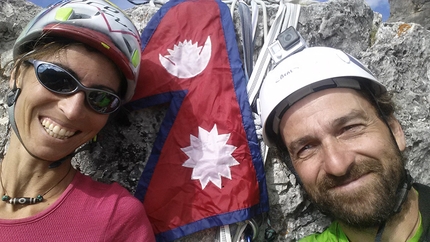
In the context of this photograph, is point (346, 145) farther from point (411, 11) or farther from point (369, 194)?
point (411, 11)

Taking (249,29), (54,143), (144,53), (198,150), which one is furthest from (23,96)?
(249,29)

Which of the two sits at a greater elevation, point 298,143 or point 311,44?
point 311,44

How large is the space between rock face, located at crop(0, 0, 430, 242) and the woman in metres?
0.48

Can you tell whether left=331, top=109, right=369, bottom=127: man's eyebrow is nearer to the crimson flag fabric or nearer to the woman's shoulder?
the crimson flag fabric

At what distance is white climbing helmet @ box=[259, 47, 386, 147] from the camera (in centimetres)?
246

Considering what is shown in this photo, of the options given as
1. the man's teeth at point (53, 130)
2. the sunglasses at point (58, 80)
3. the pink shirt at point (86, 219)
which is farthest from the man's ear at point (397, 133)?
the man's teeth at point (53, 130)

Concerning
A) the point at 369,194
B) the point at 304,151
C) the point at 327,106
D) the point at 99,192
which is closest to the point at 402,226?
the point at 369,194

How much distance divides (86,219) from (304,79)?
160 centimetres

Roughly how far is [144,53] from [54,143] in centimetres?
106

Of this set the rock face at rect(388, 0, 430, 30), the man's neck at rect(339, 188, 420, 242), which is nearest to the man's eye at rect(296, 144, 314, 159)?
the man's neck at rect(339, 188, 420, 242)

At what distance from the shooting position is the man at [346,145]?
2.25 metres

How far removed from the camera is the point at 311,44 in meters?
3.01

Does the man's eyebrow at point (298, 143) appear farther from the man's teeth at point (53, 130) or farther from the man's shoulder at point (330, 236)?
the man's teeth at point (53, 130)

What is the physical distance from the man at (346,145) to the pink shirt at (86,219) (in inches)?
43.2
